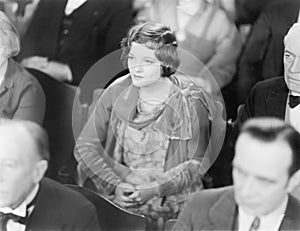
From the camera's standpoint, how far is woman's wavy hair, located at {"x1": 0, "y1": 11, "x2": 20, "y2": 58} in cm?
166

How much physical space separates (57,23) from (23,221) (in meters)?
0.55

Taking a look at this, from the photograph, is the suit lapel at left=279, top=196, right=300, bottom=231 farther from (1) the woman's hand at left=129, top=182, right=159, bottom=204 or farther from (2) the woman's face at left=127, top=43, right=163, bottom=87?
(2) the woman's face at left=127, top=43, right=163, bottom=87

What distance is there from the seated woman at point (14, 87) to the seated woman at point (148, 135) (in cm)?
15

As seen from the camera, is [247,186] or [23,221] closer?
[247,186]

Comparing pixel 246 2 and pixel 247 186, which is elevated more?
pixel 246 2

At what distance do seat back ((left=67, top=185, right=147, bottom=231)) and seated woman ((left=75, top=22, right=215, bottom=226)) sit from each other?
19 millimetres

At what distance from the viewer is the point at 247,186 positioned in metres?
1.56

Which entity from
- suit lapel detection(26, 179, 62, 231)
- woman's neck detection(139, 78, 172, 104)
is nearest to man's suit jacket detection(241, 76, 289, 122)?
woman's neck detection(139, 78, 172, 104)

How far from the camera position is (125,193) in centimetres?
164

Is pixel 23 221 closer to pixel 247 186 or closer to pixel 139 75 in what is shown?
pixel 139 75

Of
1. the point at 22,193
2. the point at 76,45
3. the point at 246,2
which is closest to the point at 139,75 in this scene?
the point at 76,45

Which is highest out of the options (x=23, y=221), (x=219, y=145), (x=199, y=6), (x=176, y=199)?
(x=199, y=6)

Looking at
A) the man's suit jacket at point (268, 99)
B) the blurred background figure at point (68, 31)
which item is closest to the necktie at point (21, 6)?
the blurred background figure at point (68, 31)

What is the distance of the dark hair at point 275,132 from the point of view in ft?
5.08
